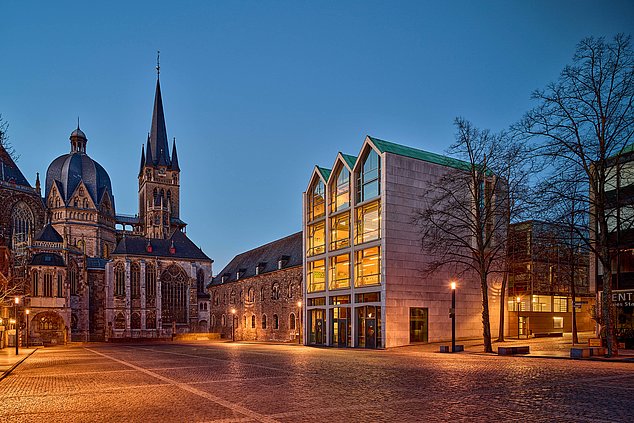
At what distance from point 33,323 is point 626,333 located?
71.9 meters

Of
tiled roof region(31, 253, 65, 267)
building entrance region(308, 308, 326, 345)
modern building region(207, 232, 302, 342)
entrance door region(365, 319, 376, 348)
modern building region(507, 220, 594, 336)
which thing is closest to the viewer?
entrance door region(365, 319, 376, 348)

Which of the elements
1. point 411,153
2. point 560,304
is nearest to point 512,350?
point 411,153

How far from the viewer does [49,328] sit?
74.9m

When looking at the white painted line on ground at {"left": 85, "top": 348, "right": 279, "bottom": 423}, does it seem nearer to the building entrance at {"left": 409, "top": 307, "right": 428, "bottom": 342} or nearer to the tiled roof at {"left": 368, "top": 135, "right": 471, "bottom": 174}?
the building entrance at {"left": 409, "top": 307, "right": 428, "bottom": 342}

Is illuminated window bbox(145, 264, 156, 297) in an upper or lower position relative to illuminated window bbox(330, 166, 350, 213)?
lower

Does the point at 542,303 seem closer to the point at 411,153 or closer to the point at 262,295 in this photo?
the point at 411,153

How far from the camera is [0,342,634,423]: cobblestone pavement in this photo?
35.1 feet

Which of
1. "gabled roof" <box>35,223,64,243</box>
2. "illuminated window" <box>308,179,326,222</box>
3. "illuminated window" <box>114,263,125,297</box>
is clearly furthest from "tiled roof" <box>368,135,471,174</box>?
"illuminated window" <box>114,263,125,297</box>

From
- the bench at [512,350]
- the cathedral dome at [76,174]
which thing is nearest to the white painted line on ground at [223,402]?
the bench at [512,350]

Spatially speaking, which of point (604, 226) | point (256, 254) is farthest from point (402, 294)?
point (256, 254)

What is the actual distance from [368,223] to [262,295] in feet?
94.9

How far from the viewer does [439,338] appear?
38.7m

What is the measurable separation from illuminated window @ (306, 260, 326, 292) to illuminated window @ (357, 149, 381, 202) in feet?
26.0

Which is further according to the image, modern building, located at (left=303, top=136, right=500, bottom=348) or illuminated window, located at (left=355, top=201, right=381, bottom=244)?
illuminated window, located at (left=355, top=201, right=381, bottom=244)
